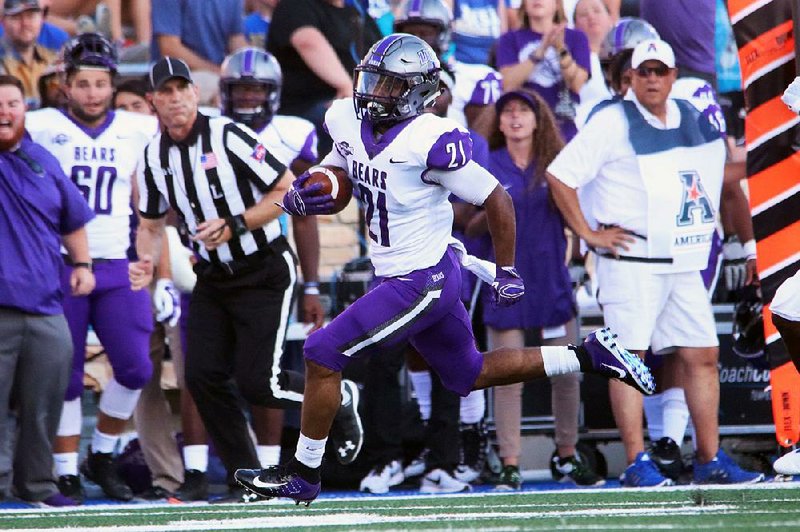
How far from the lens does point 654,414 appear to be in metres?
7.46

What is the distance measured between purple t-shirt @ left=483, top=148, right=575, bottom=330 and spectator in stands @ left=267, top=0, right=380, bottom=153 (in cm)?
141

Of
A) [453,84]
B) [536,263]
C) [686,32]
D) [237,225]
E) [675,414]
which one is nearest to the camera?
[237,225]

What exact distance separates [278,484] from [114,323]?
210cm

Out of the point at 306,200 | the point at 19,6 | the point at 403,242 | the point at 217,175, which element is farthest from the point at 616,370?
the point at 19,6

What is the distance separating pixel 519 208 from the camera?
745cm

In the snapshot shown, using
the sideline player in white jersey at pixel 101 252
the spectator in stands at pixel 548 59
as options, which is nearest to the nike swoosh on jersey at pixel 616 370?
the sideline player in white jersey at pixel 101 252

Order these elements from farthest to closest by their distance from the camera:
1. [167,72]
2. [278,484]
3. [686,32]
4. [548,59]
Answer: [686,32] < [548,59] < [167,72] < [278,484]

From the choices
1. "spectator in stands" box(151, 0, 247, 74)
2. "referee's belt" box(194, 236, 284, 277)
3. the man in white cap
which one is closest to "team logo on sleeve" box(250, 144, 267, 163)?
"referee's belt" box(194, 236, 284, 277)

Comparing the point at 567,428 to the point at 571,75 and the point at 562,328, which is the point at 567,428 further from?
the point at 571,75

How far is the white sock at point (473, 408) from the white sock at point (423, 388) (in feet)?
0.56

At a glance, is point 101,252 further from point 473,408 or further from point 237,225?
point 473,408

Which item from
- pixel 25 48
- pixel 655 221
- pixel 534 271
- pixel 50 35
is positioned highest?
pixel 50 35

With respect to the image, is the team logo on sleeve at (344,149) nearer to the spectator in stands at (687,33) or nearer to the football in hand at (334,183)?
the football in hand at (334,183)

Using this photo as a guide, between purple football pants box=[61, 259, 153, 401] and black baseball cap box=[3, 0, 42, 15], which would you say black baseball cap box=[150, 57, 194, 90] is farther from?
black baseball cap box=[3, 0, 42, 15]
